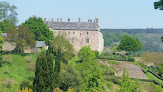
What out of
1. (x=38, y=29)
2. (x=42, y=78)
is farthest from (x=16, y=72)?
(x=38, y=29)

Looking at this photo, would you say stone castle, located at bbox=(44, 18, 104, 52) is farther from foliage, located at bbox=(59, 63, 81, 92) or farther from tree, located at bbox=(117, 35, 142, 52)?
foliage, located at bbox=(59, 63, 81, 92)

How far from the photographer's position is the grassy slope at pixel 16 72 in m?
27.7

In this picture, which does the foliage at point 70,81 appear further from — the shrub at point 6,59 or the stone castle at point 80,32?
the stone castle at point 80,32

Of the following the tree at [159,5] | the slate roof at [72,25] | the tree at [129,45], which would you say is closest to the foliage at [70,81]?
the tree at [159,5]

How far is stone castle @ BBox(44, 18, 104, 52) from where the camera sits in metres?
73.5

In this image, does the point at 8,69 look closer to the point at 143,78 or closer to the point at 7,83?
the point at 7,83

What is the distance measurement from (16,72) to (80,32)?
142ft

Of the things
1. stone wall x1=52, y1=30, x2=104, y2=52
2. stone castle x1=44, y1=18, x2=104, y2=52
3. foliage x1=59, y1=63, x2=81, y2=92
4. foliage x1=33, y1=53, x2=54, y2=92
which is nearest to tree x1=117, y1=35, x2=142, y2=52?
stone castle x1=44, y1=18, x2=104, y2=52

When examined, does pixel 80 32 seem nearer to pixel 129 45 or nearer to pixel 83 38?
pixel 83 38

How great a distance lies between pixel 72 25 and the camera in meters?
75.6

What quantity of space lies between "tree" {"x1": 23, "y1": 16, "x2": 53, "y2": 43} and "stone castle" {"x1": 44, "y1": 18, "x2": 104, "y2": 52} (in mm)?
12142

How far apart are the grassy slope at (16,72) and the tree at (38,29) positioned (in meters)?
19.3

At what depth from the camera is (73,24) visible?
75.8 metres

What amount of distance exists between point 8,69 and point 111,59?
29723mm
